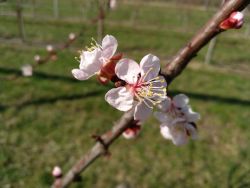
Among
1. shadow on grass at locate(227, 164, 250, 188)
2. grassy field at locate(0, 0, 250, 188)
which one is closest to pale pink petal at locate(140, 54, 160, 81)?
grassy field at locate(0, 0, 250, 188)

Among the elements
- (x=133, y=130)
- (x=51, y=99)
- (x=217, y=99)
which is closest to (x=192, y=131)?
(x=133, y=130)

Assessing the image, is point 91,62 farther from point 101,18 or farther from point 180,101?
point 101,18

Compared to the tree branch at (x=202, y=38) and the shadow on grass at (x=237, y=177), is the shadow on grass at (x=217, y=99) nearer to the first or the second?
the shadow on grass at (x=237, y=177)

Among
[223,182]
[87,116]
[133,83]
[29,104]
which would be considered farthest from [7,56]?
[133,83]

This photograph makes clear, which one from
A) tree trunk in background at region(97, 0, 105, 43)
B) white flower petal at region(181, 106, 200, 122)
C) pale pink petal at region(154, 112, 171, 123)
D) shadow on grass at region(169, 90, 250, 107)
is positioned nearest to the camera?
pale pink petal at region(154, 112, 171, 123)

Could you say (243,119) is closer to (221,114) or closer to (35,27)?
(221,114)

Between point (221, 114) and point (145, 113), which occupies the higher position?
point (145, 113)

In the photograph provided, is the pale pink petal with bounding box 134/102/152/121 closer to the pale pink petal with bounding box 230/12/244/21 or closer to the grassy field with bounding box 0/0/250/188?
the pale pink petal with bounding box 230/12/244/21
